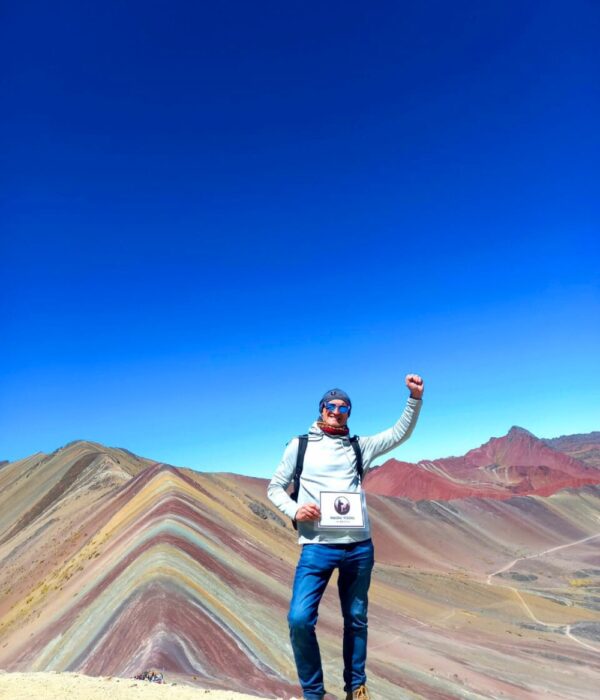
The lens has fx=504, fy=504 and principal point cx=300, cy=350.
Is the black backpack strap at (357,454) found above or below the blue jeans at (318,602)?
above

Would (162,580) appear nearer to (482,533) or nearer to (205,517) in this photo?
(205,517)

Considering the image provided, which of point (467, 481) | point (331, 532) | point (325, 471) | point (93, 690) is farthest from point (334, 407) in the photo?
point (467, 481)

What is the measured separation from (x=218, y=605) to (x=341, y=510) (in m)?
11.7

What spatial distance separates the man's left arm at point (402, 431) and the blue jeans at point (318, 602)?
2.81 ft

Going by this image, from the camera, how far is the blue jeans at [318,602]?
435 centimetres

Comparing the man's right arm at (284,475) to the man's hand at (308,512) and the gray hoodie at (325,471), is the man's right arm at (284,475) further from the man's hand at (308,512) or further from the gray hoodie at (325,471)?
the man's hand at (308,512)

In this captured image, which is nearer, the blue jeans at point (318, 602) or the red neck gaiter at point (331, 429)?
the blue jeans at point (318, 602)

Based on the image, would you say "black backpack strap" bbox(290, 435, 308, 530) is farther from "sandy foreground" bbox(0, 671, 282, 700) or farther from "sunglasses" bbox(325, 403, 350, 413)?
"sandy foreground" bbox(0, 671, 282, 700)

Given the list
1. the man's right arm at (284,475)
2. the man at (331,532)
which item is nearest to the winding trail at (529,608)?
the man at (331,532)

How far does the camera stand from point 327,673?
1291 cm

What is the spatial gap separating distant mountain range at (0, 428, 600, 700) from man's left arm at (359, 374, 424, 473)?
5545mm

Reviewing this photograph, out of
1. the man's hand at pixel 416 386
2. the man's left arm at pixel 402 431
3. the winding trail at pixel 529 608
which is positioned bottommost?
the winding trail at pixel 529 608

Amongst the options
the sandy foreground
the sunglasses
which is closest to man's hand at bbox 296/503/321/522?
the sunglasses

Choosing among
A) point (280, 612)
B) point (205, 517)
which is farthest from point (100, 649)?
point (205, 517)
